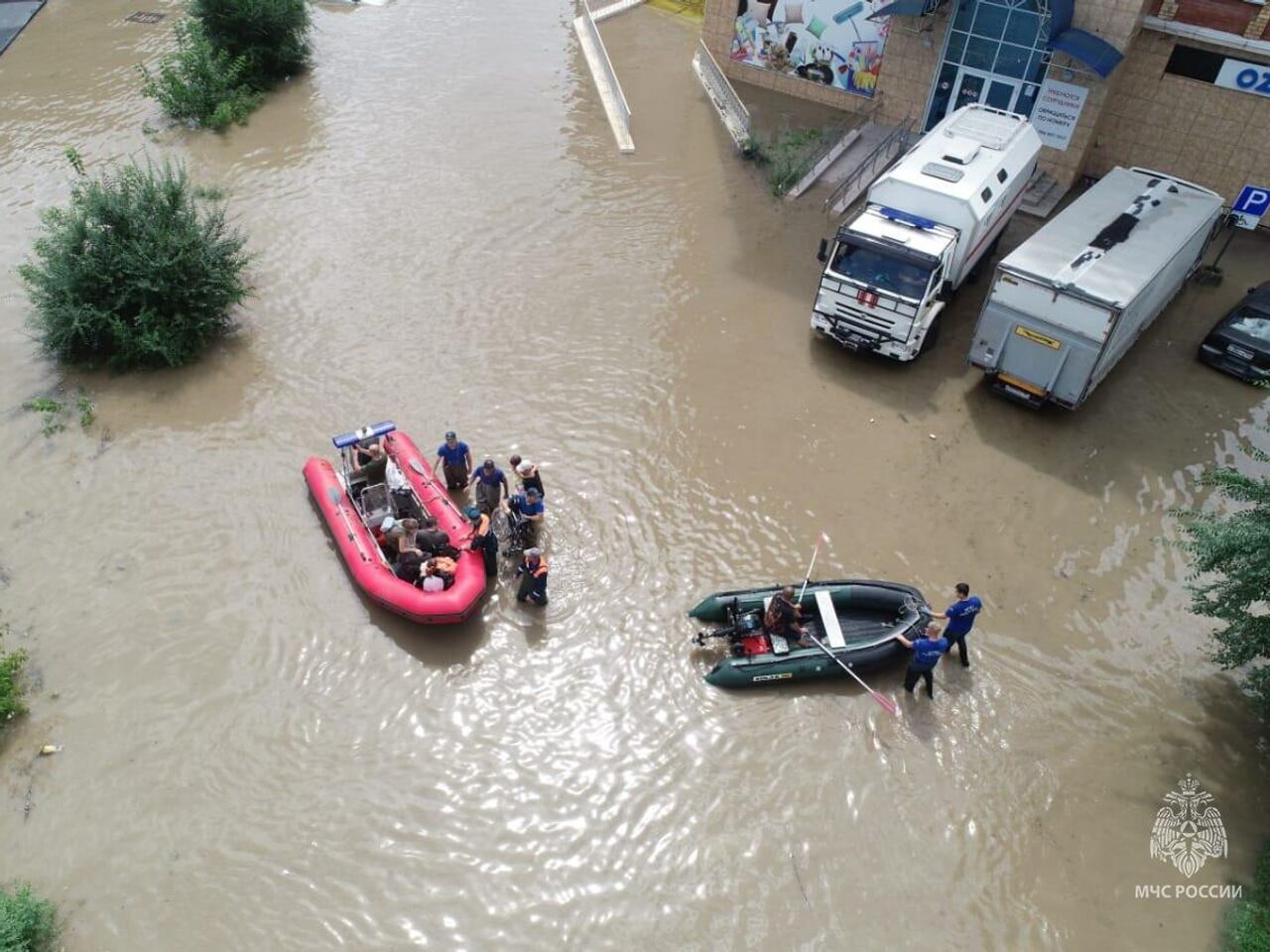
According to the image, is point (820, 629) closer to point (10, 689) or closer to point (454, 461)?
point (454, 461)

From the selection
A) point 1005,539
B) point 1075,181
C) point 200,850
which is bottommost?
point 200,850

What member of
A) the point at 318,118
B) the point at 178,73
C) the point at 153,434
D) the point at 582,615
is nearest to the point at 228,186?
the point at 318,118

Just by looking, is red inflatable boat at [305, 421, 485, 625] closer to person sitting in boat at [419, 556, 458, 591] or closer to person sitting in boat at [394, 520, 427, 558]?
person sitting in boat at [419, 556, 458, 591]

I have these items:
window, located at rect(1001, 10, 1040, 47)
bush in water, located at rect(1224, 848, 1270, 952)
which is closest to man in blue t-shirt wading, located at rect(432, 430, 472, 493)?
bush in water, located at rect(1224, 848, 1270, 952)

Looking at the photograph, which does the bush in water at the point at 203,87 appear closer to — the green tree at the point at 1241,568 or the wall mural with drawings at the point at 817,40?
the wall mural with drawings at the point at 817,40

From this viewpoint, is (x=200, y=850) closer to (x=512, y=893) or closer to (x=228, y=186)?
(x=512, y=893)

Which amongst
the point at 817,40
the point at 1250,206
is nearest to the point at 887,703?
the point at 1250,206
